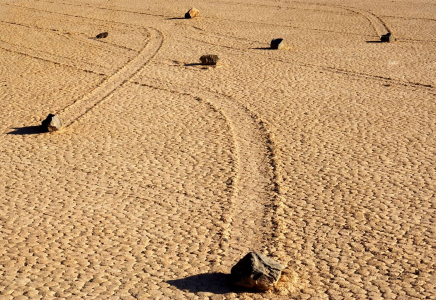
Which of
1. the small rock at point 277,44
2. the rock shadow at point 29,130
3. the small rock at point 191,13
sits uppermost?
the small rock at point 191,13

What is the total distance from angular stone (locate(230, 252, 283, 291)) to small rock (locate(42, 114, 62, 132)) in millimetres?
6123

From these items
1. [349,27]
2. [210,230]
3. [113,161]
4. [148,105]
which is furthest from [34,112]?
[349,27]

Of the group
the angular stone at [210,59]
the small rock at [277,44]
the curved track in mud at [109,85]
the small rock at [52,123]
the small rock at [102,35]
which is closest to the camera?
the small rock at [52,123]

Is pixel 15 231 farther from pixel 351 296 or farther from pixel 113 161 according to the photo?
pixel 351 296

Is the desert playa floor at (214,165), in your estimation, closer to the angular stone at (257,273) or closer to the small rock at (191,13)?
the angular stone at (257,273)

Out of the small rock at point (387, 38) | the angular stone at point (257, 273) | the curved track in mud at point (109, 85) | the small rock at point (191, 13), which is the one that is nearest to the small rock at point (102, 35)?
the curved track in mud at point (109, 85)

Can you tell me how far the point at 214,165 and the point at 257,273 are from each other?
394 cm

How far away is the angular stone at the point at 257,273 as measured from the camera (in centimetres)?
696

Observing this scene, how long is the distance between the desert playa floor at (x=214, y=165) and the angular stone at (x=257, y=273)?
0.15 meters

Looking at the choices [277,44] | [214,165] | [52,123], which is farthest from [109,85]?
[277,44]

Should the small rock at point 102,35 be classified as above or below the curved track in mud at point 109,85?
above

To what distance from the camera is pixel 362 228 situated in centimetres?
856

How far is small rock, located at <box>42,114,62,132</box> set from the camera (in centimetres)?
1194

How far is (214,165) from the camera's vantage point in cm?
1071
